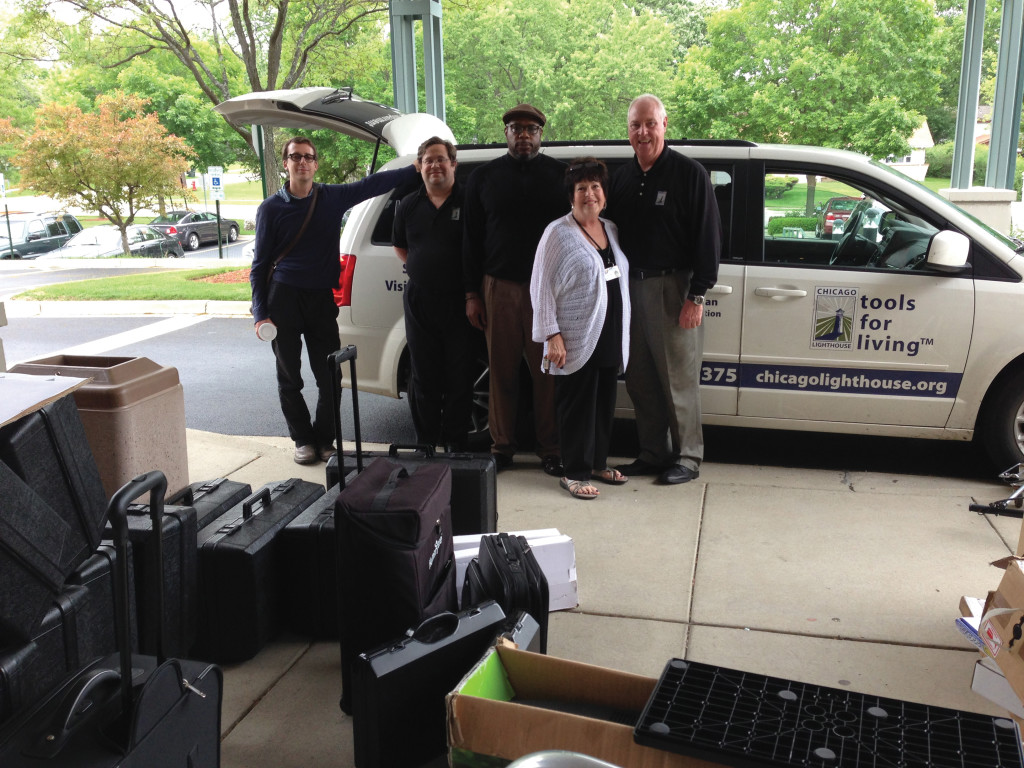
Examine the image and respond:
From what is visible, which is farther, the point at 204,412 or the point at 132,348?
the point at 132,348

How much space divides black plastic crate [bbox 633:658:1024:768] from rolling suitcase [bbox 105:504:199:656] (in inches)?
71.0

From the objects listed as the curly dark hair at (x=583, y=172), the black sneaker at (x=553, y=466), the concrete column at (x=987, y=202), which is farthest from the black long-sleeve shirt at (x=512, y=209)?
the concrete column at (x=987, y=202)

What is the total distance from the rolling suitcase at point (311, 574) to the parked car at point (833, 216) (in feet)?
11.3

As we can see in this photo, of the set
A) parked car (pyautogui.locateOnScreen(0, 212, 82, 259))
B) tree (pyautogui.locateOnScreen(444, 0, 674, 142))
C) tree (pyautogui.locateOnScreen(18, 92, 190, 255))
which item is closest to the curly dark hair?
tree (pyautogui.locateOnScreen(18, 92, 190, 255))

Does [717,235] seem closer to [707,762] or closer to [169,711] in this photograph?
[707,762]

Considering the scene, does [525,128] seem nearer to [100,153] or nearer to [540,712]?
[540,712]

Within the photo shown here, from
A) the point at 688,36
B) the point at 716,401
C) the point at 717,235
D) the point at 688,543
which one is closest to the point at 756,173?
the point at 717,235

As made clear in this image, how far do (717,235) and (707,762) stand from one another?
344 cm

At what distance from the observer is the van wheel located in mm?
5078

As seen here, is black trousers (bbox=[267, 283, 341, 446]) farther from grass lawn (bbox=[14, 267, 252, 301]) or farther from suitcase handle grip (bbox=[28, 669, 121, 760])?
grass lawn (bbox=[14, 267, 252, 301])

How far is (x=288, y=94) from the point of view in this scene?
6047mm

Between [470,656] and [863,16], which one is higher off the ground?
[863,16]

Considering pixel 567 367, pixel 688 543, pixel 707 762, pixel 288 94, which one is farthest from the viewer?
pixel 288 94

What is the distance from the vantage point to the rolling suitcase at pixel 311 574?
11.3 ft
